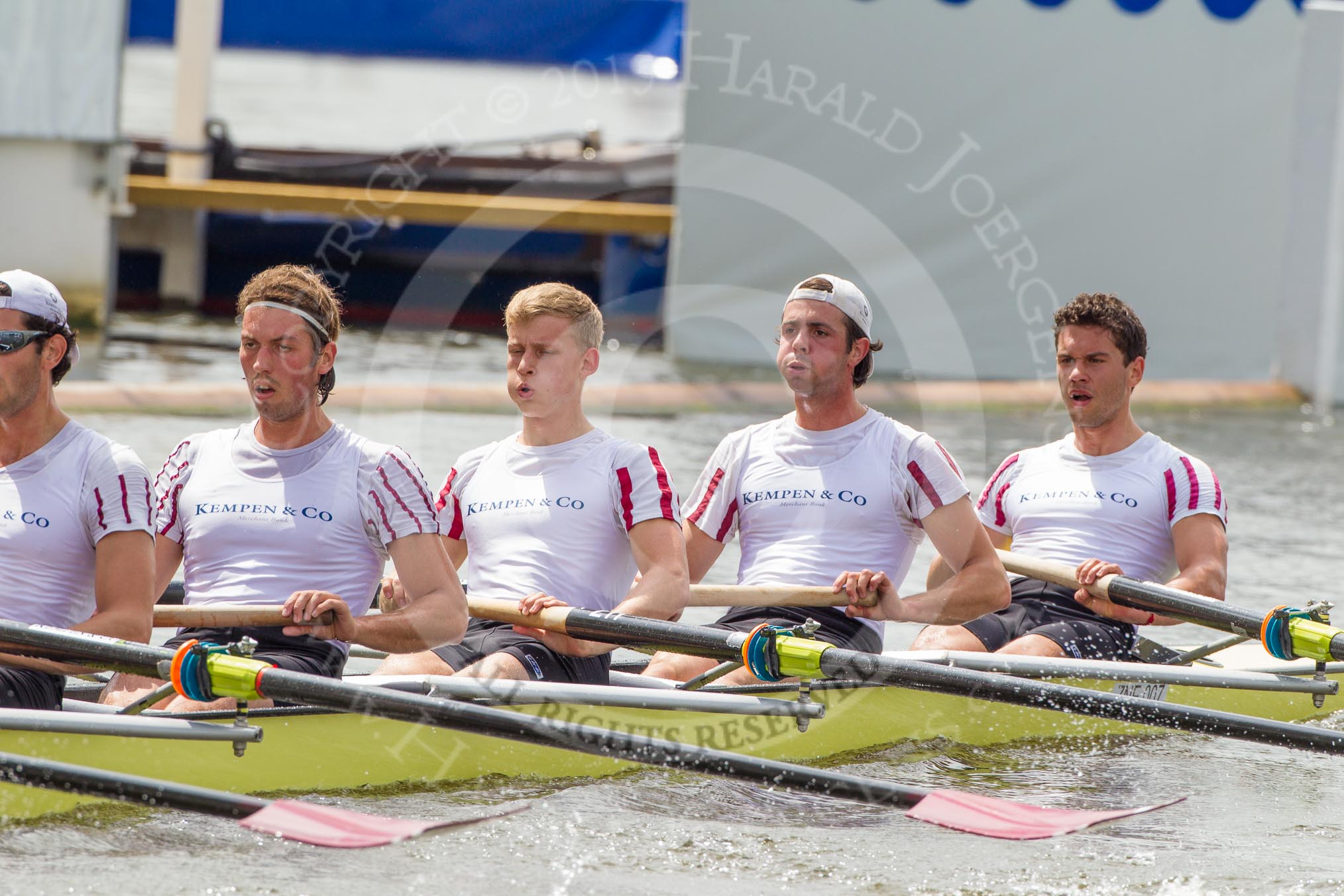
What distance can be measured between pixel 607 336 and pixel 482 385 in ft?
8.81

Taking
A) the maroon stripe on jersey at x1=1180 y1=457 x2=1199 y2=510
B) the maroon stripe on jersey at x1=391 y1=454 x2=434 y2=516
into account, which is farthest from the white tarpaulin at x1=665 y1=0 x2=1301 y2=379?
the maroon stripe on jersey at x1=391 y1=454 x2=434 y2=516

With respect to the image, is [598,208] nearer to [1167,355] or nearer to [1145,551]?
[1167,355]

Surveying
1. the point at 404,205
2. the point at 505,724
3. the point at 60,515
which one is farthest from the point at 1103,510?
the point at 404,205

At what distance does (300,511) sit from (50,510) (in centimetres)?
53

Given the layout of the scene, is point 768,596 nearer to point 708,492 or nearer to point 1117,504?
point 708,492

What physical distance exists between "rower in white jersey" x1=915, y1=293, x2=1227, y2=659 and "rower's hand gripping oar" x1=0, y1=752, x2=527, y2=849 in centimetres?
200

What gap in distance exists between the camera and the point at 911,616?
14.4 feet

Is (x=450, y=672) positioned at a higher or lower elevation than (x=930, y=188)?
lower

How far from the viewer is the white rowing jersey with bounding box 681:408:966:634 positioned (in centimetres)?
449

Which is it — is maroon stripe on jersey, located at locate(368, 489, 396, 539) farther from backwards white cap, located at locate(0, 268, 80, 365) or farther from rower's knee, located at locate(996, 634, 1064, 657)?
rower's knee, located at locate(996, 634, 1064, 657)

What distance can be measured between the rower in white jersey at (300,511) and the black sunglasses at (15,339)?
0.44 metres

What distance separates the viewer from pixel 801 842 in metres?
3.89

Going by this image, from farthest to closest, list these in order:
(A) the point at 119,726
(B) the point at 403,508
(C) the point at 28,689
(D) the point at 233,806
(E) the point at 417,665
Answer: (E) the point at 417,665 < (B) the point at 403,508 < (C) the point at 28,689 < (A) the point at 119,726 < (D) the point at 233,806

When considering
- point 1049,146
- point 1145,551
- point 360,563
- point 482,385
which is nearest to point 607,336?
point 482,385
